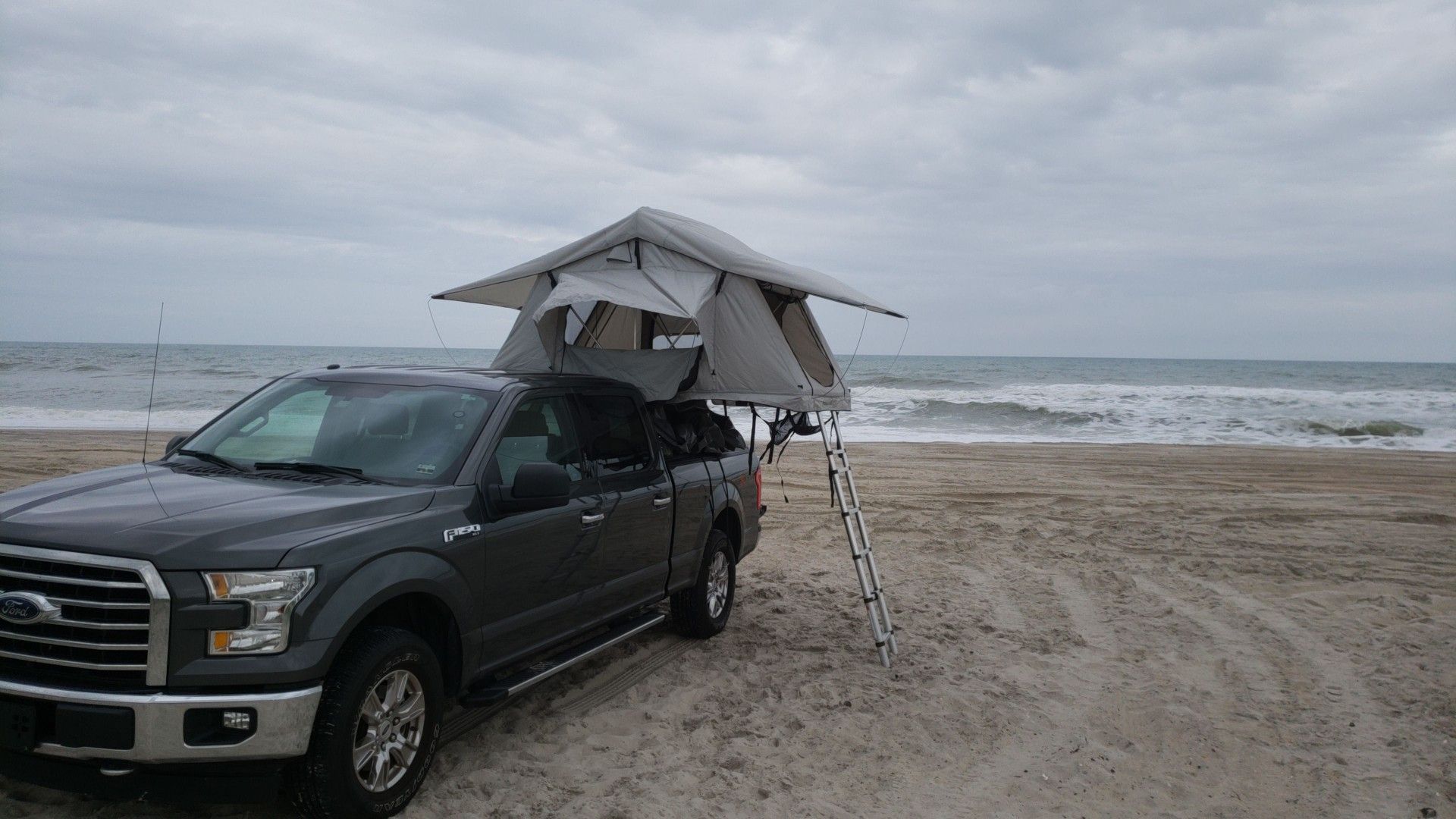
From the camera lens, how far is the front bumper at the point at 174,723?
3.06 m

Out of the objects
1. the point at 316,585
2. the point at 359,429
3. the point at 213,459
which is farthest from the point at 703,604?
the point at 316,585

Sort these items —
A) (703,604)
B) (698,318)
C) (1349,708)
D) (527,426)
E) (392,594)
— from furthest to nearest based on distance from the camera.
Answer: (703,604) < (698,318) < (1349,708) < (527,426) < (392,594)

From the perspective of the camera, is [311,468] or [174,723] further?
[311,468]

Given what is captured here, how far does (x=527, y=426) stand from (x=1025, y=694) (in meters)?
3.37

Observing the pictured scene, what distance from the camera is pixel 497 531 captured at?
4234mm

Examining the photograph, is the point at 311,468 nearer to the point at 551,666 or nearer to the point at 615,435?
the point at 551,666

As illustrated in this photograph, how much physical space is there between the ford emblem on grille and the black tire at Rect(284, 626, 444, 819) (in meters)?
0.92

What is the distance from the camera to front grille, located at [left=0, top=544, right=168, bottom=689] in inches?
123

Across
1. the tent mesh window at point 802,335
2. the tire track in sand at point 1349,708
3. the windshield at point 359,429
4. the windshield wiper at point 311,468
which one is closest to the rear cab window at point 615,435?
the windshield at point 359,429

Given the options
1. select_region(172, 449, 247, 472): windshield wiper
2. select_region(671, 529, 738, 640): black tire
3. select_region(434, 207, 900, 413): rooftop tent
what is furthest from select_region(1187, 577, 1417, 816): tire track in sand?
select_region(172, 449, 247, 472): windshield wiper

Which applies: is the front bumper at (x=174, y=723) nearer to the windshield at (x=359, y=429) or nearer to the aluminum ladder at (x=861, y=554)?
the windshield at (x=359, y=429)

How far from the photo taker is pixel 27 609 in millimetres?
3178

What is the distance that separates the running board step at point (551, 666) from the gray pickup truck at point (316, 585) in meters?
0.02

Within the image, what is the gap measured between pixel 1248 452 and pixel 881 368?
4016 centimetres
